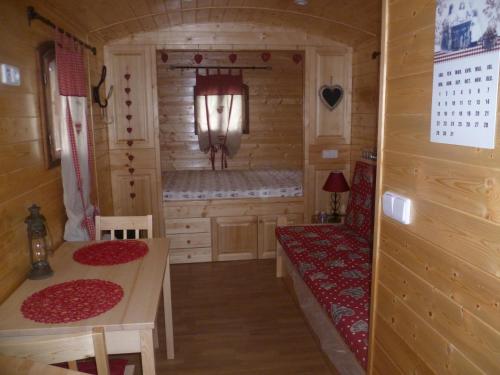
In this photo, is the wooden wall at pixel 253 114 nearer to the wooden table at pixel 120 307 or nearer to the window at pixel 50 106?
the window at pixel 50 106

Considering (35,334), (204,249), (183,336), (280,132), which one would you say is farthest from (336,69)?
(35,334)

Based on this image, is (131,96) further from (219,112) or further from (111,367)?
(111,367)

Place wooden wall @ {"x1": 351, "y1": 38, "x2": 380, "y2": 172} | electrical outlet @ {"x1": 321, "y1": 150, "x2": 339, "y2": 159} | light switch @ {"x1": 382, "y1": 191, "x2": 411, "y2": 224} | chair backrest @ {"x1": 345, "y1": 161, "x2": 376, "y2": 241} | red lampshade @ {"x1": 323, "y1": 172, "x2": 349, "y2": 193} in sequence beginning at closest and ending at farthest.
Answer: light switch @ {"x1": 382, "y1": 191, "x2": 411, "y2": 224}
chair backrest @ {"x1": 345, "y1": 161, "x2": 376, "y2": 241}
wooden wall @ {"x1": 351, "y1": 38, "x2": 380, "y2": 172}
red lampshade @ {"x1": 323, "y1": 172, "x2": 349, "y2": 193}
electrical outlet @ {"x1": 321, "y1": 150, "x2": 339, "y2": 159}

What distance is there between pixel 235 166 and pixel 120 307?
379 cm

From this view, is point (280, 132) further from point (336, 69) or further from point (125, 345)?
point (125, 345)

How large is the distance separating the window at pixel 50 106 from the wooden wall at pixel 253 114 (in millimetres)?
2575

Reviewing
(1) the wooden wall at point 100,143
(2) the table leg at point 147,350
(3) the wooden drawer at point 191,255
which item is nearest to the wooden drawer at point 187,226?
(3) the wooden drawer at point 191,255

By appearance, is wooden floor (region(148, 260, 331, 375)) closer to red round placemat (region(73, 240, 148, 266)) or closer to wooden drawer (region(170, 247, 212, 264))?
wooden drawer (region(170, 247, 212, 264))

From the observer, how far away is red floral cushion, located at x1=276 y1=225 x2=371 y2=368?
2.07 metres

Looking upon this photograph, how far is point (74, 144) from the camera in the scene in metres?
2.60

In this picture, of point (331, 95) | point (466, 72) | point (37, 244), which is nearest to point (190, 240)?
point (331, 95)

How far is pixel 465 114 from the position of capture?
1.04 meters

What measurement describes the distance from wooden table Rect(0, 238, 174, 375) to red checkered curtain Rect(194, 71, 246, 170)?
2962 mm

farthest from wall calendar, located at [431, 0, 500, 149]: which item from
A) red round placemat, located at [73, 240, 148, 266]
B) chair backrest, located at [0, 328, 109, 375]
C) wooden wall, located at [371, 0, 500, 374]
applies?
red round placemat, located at [73, 240, 148, 266]
